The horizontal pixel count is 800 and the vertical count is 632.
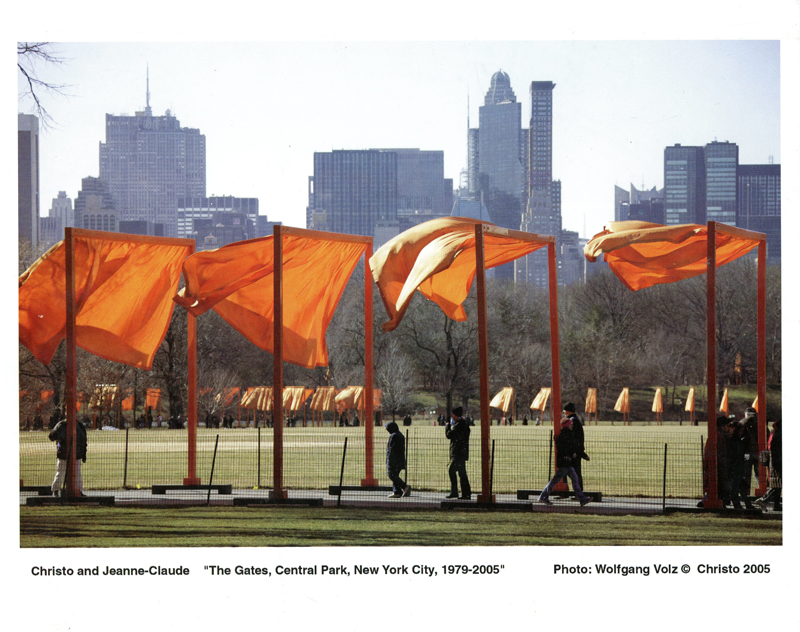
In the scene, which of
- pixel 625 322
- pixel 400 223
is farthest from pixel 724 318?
pixel 400 223

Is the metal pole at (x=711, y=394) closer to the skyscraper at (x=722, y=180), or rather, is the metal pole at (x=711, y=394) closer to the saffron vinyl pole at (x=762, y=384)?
the saffron vinyl pole at (x=762, y=384)

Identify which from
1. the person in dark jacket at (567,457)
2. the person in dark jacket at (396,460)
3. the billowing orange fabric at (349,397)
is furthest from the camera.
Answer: the billowing orange fabric at (349,397)

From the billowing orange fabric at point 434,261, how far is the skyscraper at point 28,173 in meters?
6.22

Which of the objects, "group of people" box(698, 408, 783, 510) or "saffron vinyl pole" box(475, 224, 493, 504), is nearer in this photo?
"group of people" box(698, 408, 783, 510)

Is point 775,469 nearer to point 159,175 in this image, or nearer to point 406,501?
point 406,501

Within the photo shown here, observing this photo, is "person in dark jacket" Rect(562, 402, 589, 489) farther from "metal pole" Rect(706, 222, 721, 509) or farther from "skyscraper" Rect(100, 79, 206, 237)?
"skyscraper" Rect(100, 79, 206, 237)

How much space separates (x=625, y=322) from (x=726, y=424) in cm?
6900

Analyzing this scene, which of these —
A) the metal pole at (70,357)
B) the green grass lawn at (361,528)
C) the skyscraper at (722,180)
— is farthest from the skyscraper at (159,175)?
the green grass lawn at (361,528)

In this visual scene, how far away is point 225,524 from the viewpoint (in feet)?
43.8

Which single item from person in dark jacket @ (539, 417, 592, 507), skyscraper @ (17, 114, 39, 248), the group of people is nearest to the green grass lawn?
the group of people

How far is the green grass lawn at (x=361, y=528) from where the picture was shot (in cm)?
1202

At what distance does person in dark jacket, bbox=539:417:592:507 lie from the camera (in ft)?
49.3

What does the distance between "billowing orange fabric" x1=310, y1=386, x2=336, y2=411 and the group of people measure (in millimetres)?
41436
